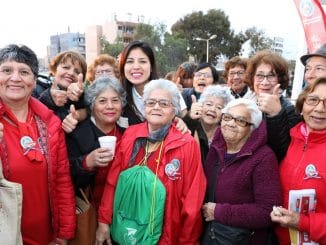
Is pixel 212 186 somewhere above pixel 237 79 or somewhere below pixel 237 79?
below

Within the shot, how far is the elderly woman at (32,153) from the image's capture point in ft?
8.14

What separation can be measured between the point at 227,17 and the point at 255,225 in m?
43.5

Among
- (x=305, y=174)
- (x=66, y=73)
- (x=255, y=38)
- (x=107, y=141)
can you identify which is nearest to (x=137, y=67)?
(x=66, y=73)

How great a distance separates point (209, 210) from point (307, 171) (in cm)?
84

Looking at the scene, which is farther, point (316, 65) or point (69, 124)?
point (316, 65)

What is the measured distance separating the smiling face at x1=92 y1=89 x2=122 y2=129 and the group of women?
0.4 inches

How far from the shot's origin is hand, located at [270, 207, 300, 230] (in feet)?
8.20

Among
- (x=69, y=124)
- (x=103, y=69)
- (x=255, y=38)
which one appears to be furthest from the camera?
(x=255, y=38)

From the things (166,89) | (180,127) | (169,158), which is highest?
(166,89)

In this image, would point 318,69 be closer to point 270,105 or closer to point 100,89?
point 270,105

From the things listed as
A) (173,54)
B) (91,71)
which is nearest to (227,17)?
(173,54)

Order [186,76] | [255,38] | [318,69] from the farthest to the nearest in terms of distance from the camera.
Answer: [255,38], [186,76], [318,69]

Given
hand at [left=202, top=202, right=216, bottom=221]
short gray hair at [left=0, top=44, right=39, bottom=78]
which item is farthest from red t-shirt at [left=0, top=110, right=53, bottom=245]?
hand at [left=202, top=202, right=216, bottom=221]

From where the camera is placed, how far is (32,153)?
98.5 inches
